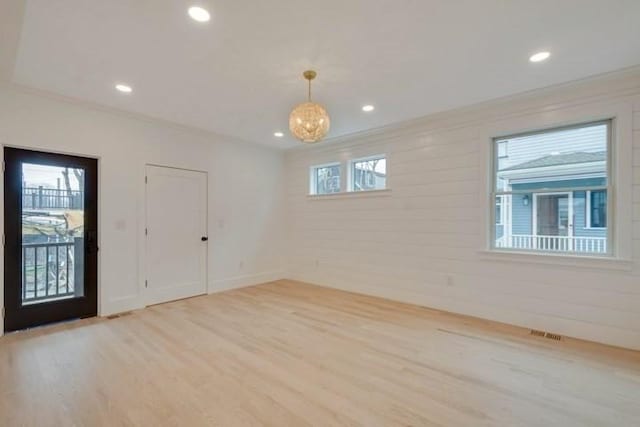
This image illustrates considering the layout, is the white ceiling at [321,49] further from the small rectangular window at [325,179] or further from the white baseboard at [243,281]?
the white baseboard at [243,281]

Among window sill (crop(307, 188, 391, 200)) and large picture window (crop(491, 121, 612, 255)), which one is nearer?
large picture window (crop(491, 121, 612, 255))

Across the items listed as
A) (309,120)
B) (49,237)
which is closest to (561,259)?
(309,120)

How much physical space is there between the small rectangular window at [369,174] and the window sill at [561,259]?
1.88 meters

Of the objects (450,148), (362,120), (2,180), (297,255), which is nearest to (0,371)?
(2,180)

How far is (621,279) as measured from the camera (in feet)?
9.72

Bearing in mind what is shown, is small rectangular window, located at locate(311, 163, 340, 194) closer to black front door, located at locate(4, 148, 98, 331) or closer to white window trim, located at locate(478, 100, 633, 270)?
white window trim, located at locate(478, 100, 633, 270)

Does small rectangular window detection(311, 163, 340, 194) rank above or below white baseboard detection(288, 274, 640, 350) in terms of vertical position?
above

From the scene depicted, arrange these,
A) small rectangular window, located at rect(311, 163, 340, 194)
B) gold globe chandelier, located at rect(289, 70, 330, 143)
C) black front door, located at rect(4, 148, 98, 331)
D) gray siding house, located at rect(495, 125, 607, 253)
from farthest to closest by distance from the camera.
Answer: small rectangular window, located at rect(311, 163, 340, 194)
black front door, located at rect(4, 148, 98, 331)
gray siding house, located at rect(495, 125, 607, 253)
gold globe chandelier, located at rect(289, 70, 330, 143)

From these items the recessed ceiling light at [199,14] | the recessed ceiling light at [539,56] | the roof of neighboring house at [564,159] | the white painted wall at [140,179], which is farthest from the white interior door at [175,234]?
the roof of neighboring house at [564,159]

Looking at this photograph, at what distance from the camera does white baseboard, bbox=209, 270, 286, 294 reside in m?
5.11

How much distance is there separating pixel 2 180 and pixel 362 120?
4406 mm

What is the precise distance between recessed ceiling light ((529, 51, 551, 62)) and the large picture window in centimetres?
110

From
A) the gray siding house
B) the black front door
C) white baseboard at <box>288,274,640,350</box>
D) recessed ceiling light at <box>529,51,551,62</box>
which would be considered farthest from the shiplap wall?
the black front door

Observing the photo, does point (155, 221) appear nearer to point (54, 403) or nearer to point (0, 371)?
point (0, 371)
